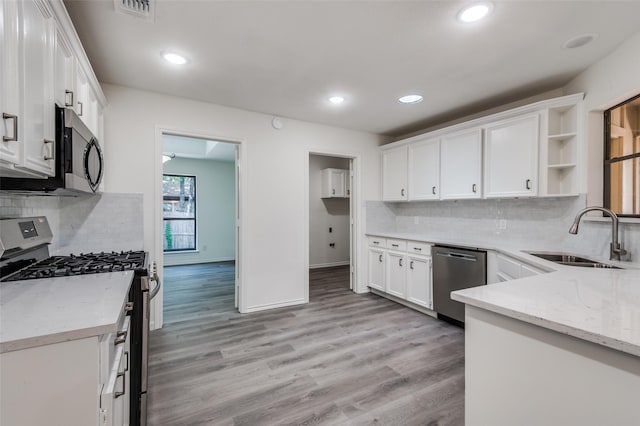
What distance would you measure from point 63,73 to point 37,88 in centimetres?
43

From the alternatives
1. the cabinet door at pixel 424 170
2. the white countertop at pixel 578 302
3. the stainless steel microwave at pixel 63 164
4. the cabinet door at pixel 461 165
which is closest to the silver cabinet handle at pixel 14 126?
the stainless steel microwave at pixel 63 164

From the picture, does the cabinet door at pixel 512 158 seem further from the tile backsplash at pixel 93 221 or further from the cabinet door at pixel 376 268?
the tile backsplash at pixel 93 221

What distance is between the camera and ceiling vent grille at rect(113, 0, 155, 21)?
5.40ft

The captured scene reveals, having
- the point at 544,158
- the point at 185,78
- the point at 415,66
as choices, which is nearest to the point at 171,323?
the point at 185,78

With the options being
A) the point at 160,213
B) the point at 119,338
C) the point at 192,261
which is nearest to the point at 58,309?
the point at 119,338

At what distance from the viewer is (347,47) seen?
6.90ft

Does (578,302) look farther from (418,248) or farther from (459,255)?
(418,248)

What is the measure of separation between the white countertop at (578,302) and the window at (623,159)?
0.95m

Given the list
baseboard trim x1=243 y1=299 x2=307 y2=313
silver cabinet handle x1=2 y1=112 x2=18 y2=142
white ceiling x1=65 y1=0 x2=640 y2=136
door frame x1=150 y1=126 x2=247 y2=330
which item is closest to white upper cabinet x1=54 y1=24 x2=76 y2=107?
white ceiling x1=65 y1=0 x2=640 y2=136

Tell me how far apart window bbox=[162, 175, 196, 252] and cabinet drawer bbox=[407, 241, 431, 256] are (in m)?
5.27

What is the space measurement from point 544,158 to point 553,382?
2.42 meters

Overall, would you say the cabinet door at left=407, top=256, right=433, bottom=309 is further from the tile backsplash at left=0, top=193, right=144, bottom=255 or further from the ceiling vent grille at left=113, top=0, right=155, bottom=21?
the ceiling vent grille at left=113, top=0, right=155, bottom=21

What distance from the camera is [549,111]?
2.62 metres

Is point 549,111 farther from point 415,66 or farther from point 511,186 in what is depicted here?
point 415,66
